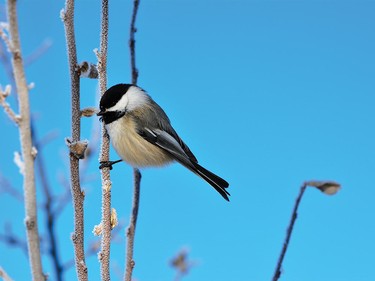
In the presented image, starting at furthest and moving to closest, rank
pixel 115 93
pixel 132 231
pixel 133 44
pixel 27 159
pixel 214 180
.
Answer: pixel 115 93 → pixel 214 180 → pixel 133 44 → pixel 132 231 → pixel 27 159

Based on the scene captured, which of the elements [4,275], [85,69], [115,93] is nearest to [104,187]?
[85,69]

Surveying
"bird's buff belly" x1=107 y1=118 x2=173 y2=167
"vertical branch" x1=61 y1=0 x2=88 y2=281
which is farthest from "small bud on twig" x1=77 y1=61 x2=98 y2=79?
"bird's buff belly" x1=107 y1=118 x2=173 y2=167

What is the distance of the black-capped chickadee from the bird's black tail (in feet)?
0.33

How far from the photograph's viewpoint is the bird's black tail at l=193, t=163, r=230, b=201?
1.87m

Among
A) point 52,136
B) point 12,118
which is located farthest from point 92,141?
point 12,118

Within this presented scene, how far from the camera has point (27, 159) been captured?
78 centimetres

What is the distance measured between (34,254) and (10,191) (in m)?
0.47

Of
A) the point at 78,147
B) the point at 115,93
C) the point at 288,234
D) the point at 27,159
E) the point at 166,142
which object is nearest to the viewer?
the point at 27,159

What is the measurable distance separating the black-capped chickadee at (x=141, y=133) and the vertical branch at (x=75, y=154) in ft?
3.54

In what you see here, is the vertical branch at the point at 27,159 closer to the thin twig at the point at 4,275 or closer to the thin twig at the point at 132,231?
the thin twig at the point at 4,275

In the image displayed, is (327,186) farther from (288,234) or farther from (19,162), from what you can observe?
(19,162)

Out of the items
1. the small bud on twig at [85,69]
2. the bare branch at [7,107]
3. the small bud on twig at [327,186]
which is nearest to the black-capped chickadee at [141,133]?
the small bud on twig at [85,69]

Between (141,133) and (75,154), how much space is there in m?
1.29

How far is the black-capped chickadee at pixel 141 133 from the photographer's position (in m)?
2.26
